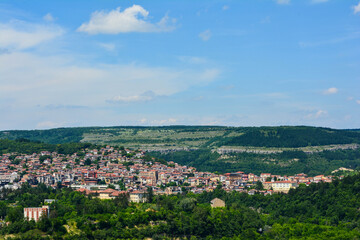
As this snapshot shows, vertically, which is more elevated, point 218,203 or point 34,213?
point 34,213

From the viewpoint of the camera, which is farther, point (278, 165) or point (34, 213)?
point (278, 165)

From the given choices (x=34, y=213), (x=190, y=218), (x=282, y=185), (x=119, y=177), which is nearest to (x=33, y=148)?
(x=119, y=177)

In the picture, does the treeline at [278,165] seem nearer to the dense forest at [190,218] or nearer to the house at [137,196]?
the house at [137,196]

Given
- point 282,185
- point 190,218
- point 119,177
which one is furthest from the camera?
point 119,177

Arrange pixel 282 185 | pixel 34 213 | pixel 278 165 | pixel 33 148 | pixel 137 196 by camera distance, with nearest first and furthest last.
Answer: pixel 34 213 < pixel 137 196 < pixel 282 185 < pixel 33 148 < pixel 278 165

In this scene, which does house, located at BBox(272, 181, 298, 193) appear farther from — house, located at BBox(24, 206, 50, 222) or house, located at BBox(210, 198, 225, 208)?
house, located at BBox(24, 206, 50, 222)

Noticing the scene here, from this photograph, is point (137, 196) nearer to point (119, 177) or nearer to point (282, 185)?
point (119, 177)

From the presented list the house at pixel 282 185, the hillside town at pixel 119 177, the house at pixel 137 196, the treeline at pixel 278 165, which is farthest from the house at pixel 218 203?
the treeline at pixel 278 165
